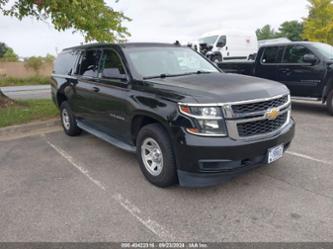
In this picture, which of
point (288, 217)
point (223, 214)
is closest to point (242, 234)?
point (223, 214)

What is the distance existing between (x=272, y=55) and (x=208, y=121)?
20.3ft

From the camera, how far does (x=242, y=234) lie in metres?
2.79

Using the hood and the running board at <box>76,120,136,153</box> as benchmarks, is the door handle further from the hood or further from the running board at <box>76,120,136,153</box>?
the hood

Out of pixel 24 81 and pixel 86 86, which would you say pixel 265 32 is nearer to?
pixel 24 81

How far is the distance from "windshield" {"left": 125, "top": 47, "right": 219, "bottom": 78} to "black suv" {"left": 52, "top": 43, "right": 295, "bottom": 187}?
0.05ft

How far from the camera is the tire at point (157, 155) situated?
11.5 feet

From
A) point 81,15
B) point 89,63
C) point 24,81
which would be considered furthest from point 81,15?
point 24,81

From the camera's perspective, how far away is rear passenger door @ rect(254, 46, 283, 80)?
27.3 ft

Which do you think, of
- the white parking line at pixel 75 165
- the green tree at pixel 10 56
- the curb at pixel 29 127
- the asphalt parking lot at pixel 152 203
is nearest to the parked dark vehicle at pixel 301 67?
the asphalt parking lot at pixel 152 203

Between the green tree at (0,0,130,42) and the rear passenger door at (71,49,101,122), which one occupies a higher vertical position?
the green tree at (0,0,130,42)

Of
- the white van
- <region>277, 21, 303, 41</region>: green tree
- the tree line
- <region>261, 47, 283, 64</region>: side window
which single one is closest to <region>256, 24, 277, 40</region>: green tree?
<region>277, 21, 303, 41</region>: green tree

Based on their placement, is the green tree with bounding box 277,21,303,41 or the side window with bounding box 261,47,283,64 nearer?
the side window with bounding box 261,47,283,64

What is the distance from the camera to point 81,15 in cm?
Result: 712

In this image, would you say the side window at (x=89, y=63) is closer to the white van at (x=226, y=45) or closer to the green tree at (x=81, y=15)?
the green tree at (x=81, y=15)
